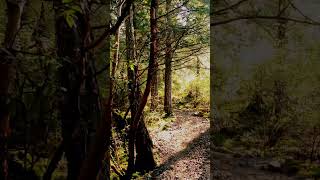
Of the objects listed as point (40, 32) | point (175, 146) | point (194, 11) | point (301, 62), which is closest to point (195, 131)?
point (175, 146)

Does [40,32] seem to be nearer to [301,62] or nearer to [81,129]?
[81,129]

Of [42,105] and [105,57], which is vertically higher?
[105,57]

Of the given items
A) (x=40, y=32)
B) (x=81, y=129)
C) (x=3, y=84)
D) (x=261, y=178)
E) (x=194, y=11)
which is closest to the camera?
(x=3, y=84)

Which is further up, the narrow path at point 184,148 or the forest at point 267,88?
the forest at point 267,88

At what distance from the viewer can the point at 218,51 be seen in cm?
259

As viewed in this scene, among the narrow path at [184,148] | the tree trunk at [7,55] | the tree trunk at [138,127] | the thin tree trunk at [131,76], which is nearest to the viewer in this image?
the tree trunk at [7,55]

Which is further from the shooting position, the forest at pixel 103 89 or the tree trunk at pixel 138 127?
the tree trunk at pixel 138 127

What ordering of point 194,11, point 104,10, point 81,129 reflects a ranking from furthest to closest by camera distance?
point 194,11
point 104,10
point 81,129

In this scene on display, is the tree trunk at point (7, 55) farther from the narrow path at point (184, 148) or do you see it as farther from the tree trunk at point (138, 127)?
the narrow path at point (184, 148)

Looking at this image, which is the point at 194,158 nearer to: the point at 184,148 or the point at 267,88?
the point at 184,148

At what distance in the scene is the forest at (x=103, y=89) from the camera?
1.28 metres

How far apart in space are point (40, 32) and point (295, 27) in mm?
1687

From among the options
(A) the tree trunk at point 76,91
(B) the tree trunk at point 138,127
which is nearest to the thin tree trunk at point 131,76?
(B) the tree trunk at point 138,127

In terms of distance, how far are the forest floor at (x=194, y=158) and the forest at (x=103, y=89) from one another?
1 centimetres
